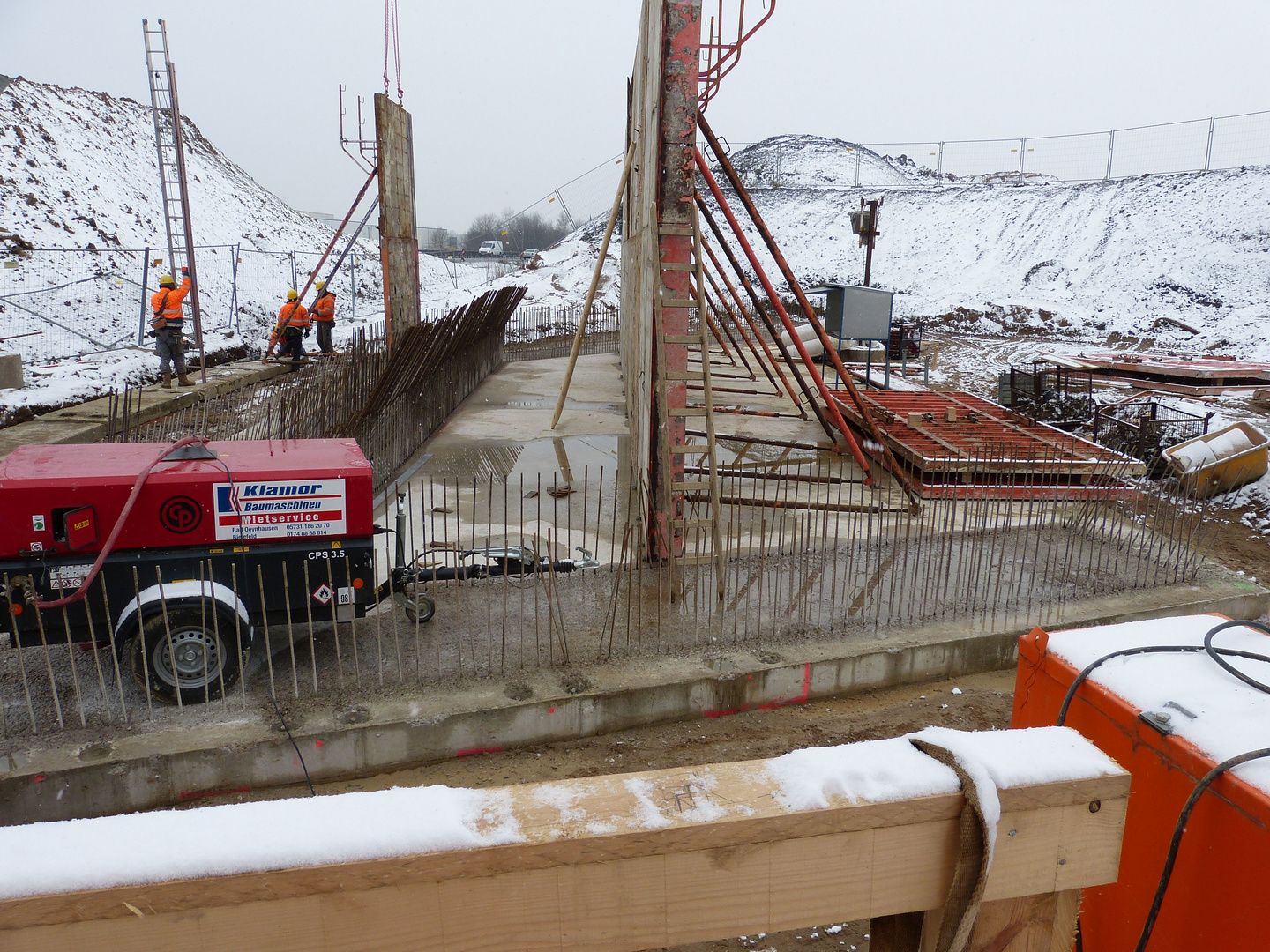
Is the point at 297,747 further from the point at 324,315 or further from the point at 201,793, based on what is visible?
the point at 324,315

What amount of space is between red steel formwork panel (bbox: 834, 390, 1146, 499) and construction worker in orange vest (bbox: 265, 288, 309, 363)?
10892mm

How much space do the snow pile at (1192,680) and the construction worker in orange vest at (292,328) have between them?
16669 millimetres

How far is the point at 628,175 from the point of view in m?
10.6

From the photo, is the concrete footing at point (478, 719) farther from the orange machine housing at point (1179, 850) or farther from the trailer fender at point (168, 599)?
the orange machine housing at point (1179, 850)

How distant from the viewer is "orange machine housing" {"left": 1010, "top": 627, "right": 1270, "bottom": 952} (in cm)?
210

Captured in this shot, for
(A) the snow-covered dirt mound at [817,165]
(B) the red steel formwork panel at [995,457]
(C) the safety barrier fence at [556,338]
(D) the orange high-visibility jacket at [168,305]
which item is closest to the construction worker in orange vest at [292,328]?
(D) the orange high-visibility jacket at [168,305]

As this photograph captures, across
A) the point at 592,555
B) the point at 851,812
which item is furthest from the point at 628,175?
the point at 851,812

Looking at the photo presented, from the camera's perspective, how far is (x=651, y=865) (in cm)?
151

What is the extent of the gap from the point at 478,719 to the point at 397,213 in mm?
12207

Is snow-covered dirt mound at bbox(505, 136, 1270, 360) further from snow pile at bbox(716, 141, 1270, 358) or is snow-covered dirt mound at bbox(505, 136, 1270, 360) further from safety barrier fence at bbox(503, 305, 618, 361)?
safety barrier fence at bbox(503, 305, 618, 361)

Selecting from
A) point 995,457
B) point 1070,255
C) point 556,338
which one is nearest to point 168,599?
point 995,457

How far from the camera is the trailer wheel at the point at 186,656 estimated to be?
15.4 feet

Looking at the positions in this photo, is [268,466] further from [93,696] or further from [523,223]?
[523,223]

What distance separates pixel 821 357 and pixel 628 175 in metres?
10.2
